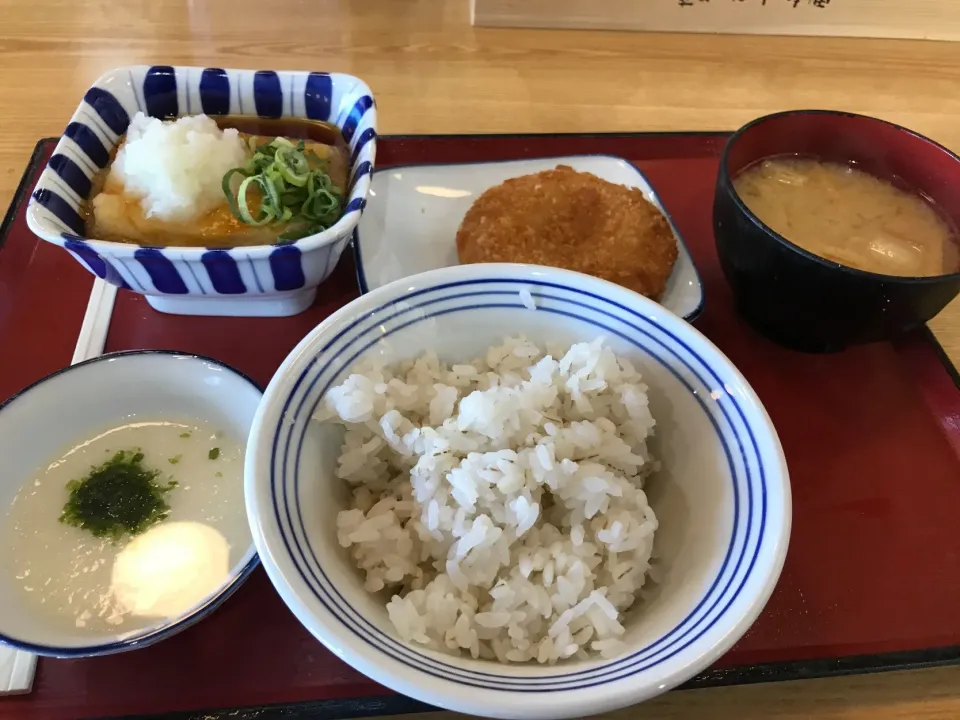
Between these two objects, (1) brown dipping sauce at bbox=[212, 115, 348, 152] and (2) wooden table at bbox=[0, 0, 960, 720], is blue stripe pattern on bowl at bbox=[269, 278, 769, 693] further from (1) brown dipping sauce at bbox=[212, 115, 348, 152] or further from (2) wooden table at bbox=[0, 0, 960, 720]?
(2) wooden table at bbox=[0, 0, 960, 720]

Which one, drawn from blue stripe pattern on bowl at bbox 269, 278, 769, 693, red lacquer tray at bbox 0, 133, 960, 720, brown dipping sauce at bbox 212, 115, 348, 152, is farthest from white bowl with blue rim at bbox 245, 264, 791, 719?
brown dipping sauce at bbox 212, 115, 348, 152

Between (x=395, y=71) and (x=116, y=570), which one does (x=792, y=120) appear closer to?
(x=395, y=71)

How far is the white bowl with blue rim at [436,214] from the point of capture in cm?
156

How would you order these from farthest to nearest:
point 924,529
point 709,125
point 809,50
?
point 809,50 → point 709,125 → point 924,529

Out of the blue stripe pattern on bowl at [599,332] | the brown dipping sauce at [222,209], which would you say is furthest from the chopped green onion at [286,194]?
the blue stripe pattern on bowl at [599,332]

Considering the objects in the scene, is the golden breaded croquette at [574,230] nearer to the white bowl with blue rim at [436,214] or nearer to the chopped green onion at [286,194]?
the white bowl with blue rim at [436,214]

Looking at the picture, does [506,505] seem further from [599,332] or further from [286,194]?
[286,194]

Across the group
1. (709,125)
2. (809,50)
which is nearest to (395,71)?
(709,125)

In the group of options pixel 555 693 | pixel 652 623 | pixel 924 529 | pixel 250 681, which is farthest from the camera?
pixel 924 529

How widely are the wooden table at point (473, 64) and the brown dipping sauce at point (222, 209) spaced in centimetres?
43

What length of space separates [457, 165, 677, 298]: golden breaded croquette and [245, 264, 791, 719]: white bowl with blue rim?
339 millimetres

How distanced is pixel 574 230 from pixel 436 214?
343 millimetres

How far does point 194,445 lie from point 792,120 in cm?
140

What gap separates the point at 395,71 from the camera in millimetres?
2305
